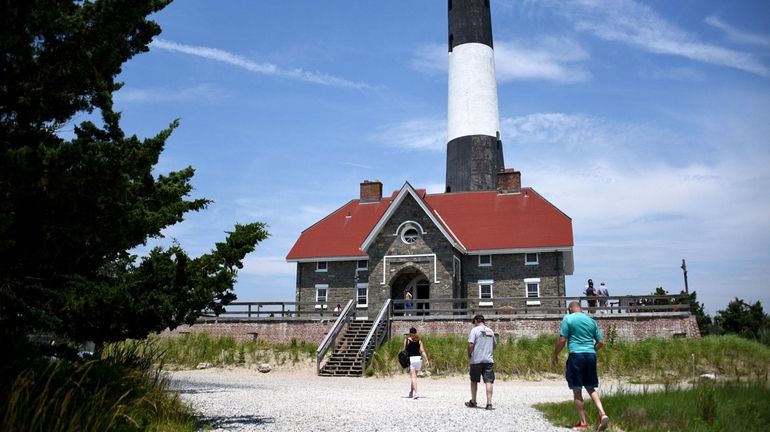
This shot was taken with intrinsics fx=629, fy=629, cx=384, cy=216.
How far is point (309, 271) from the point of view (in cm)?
3312

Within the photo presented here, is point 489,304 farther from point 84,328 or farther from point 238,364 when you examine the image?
point 84,328

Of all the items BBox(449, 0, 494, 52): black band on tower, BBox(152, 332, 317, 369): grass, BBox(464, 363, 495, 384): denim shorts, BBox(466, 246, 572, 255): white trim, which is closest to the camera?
BBox(464, 363, 495, 384): denim shorts

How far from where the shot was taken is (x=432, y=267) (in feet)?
96.5

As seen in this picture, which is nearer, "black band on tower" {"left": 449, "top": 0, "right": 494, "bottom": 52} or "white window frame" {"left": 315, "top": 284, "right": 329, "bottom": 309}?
"white window frame" {"left": 315, "top": 284, "right": 329, "bottom": 309}

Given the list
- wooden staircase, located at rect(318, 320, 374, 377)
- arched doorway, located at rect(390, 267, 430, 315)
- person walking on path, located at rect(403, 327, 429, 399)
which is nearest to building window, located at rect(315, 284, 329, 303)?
arched doorway, located at rect(390, 267, 430, 315)

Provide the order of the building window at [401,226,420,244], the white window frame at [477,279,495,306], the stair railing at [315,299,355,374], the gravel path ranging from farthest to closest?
the white window frame at [477,279,495,306] < the building window at [401,226,420,244] < the stair railing at [315,299,355,374] < the gravel path

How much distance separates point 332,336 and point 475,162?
49.2 ft

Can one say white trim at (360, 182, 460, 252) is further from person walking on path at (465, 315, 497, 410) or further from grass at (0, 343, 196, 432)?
grass at (0, 343, 196, 432)

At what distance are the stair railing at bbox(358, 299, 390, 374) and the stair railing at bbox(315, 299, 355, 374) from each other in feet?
4.03

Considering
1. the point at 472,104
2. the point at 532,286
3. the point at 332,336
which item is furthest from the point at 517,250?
the point at 332,336

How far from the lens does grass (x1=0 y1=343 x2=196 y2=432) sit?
6344 millimetres

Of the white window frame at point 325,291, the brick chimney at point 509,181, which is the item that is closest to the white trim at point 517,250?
the brick chimney at point 509,181

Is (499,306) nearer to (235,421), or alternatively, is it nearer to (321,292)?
(321,292)

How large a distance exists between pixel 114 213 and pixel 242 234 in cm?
272
